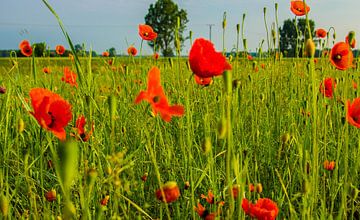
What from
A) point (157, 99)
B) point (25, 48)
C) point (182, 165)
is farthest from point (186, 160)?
point (25, 48)

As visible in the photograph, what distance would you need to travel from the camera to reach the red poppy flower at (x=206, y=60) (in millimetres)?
716

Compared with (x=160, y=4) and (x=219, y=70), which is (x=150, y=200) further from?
(x=160, y=4)

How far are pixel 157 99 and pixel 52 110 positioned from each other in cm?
22

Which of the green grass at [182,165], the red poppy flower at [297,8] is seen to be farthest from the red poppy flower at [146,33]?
A: the red poppy flower at [297,8]

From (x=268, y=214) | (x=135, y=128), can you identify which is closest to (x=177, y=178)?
(x=135, y=128)

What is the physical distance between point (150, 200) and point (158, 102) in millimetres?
645

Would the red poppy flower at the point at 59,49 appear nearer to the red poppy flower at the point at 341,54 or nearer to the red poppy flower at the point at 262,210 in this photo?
the red poppy flower at the point at 341,54

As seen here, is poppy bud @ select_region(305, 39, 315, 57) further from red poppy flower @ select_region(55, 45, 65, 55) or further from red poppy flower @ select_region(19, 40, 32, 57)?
red poppy flower @ select_region(55, 45, 65, 55)

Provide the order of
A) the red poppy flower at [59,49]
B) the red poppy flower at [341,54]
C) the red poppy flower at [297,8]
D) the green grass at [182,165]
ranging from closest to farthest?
the green grass at [182,165] < the red poppy flower at [341,54] < the red poppy flower at [297,8] < the red poppy flower at [59,49]

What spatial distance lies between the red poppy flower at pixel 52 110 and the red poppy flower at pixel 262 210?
15.4 inches

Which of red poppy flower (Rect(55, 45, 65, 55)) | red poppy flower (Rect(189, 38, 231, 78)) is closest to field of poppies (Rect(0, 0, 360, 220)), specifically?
red poppy flower (Rect(189, 38, 231, 78))

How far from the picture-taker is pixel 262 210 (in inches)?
30.3

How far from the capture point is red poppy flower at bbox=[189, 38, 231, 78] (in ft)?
2.35

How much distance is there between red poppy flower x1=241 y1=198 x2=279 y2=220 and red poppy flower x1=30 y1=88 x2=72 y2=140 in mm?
392
